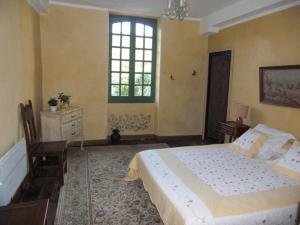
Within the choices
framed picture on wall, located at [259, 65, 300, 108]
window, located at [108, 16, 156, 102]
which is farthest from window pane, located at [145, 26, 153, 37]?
framed picture on wall, located at [259, 65, 300, 108]

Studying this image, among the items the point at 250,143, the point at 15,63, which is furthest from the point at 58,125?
the point at 250,143

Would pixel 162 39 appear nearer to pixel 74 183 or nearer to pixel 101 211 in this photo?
pixel 74 183

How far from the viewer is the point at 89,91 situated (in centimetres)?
477

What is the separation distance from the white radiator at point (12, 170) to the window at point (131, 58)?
254 centimetres

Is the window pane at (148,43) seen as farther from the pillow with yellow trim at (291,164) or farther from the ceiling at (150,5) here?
the pillow with yellow trim at (291,164)

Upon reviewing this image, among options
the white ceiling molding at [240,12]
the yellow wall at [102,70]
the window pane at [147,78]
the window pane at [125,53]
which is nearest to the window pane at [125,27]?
the window pane at [125,53]

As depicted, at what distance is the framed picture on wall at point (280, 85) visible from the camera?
3.17m

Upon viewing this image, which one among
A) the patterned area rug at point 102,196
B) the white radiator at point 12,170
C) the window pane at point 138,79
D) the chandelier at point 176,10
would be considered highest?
the chandelier at point 176,10

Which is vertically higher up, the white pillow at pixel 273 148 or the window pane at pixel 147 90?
the window pane at pixel 147 90

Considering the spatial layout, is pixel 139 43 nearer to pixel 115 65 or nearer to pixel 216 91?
pixel 115 65

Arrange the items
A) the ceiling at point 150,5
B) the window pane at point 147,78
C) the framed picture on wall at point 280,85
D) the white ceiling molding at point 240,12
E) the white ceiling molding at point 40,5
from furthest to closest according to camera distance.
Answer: the window pane at point 147,78, the ceiling at point 150,5, the white ceiling molding at point 40,5, the white ceiling molding at point 240,12, the framed picture on wall at point 280,85

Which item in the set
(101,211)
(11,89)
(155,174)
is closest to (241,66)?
(155,174)

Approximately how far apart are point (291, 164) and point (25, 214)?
258 cm

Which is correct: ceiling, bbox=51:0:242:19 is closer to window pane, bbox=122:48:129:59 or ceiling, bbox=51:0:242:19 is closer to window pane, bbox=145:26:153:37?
window pane, bbox=145:26:153:37
